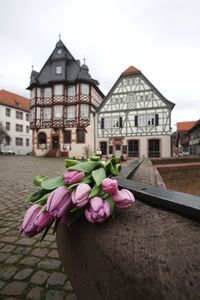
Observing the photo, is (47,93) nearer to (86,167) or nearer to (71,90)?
(71,90)

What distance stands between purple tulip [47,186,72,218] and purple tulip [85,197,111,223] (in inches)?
3.4

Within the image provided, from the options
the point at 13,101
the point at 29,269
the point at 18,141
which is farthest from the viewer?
the point at 13,101

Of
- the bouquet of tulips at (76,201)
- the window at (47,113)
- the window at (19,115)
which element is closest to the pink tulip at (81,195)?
the bouquet of tulips at (76,201)

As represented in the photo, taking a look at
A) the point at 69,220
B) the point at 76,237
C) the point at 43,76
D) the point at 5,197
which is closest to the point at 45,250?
the point at 76,237

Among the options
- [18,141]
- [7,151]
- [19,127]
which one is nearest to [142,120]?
[7,151]

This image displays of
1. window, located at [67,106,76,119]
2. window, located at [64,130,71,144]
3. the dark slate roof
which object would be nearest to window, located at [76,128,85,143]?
window, located at [64,130,71,144]

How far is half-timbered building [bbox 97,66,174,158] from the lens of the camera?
2177cm

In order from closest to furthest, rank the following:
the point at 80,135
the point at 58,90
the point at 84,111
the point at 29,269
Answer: the point at 29,269
the point at 80,135
the point at 84,111
the point at 58,90

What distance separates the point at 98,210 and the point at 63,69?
2912 cm

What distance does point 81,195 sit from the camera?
27.4 inches

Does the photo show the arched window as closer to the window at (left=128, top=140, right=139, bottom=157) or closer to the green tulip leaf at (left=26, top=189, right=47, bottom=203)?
the window at (left=128, top=140, right=139, bottom=157)

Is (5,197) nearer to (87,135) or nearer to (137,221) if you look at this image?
(137,221)

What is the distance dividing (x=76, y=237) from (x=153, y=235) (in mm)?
393

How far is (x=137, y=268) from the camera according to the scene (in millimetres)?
524
